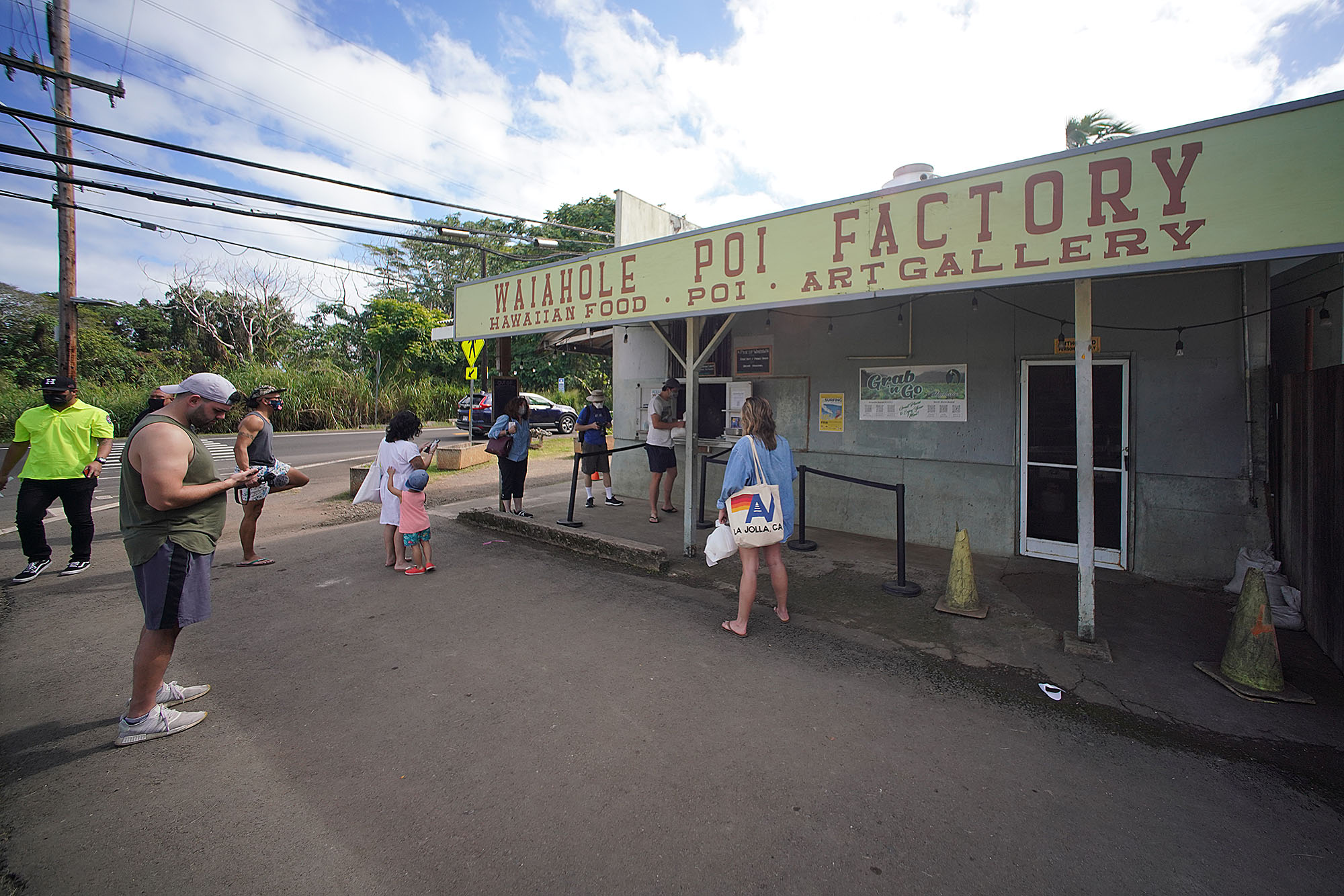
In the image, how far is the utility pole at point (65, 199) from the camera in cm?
1232

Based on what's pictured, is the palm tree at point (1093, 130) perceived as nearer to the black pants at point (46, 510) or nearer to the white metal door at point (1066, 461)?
the white metal door at point (1066, 461)

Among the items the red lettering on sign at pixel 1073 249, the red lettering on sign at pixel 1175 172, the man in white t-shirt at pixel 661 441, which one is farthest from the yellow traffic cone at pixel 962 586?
the man in white t-shirt at pixel 661 441

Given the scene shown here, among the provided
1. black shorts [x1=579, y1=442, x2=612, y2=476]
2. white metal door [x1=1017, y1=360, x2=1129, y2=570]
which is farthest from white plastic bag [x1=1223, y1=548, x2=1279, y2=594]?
black shorts [x1=579, y1=442, x2=612, y2=476]

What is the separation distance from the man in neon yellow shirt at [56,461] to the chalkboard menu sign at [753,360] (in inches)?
267

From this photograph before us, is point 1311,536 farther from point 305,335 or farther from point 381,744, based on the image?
point 305,335

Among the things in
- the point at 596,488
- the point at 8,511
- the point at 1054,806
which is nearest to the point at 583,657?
the point at 1054,806

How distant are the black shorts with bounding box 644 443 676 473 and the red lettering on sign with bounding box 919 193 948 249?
4.68 metres

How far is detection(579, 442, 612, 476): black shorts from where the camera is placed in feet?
28.2

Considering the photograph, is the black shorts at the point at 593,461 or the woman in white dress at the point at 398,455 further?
the black shorts at the point at 593,461

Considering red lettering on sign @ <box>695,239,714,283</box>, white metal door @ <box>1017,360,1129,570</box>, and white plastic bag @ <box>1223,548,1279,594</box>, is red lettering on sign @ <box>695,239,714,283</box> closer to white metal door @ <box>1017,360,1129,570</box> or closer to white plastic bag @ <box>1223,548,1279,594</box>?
white metal door @ <box>1017,360,1129,570</box>

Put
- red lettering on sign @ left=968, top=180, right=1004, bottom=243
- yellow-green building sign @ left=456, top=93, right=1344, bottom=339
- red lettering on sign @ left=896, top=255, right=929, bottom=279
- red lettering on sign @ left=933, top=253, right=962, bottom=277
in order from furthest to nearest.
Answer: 1. red lettering on sign @ left=896, top=255, right=929, bottom=279
2. red lettering on sign @ left=933, top=253, right=962, bottom=277
3. red lettering on sign @ left=968, top=180, right=1004, bottom=243
4. yellow-green building sign @ left=456, top=93, right=1344, bottom=339

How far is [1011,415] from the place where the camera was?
6406 mm

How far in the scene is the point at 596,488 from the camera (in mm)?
11008

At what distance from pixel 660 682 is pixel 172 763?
97.5 inches
